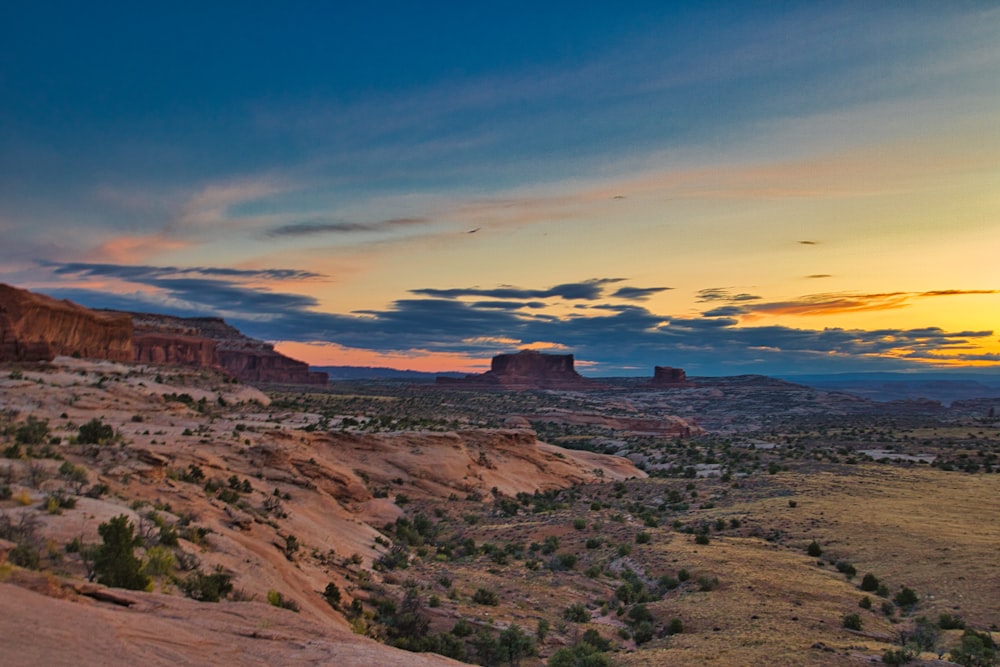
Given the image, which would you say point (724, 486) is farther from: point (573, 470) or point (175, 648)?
point (175, 648)

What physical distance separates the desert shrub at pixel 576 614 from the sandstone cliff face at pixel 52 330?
36.2 meters

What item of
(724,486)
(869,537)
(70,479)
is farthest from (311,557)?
(724,486)

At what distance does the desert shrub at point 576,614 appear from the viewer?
16.0 meters

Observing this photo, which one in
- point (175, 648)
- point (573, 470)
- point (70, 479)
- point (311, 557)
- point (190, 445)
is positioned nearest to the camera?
point (175, 648)

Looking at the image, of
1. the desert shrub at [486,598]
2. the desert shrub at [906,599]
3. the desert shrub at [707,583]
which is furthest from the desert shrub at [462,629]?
the desert shrub at [906,599]

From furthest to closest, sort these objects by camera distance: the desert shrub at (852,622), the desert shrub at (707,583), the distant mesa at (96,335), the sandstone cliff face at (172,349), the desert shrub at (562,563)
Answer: the sandstone cliff face at (172,349) < the distant mesa at (96,335) < the desert shrub at (562,563) < the desert shrub at (707,583) < the desert shrub at (852,622)

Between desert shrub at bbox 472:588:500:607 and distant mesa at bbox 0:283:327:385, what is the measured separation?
3372 cm

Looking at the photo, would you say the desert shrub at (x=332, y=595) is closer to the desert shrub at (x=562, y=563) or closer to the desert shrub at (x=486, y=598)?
the desert shrub at (x=486, y=598)

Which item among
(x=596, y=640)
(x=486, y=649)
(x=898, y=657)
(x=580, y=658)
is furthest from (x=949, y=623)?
(x=486, y=649)

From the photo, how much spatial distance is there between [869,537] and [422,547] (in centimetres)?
1653

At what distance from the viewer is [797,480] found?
1448 inches

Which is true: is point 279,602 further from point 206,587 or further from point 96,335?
point 96,335

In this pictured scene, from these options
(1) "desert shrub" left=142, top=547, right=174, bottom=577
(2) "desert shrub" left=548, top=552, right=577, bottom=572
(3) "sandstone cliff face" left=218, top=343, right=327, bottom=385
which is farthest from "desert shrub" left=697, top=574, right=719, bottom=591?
(3) "sandstone cliff face" left=218, top=343, right=327, bottom=385

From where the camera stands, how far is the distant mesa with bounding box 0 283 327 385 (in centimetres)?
3753
